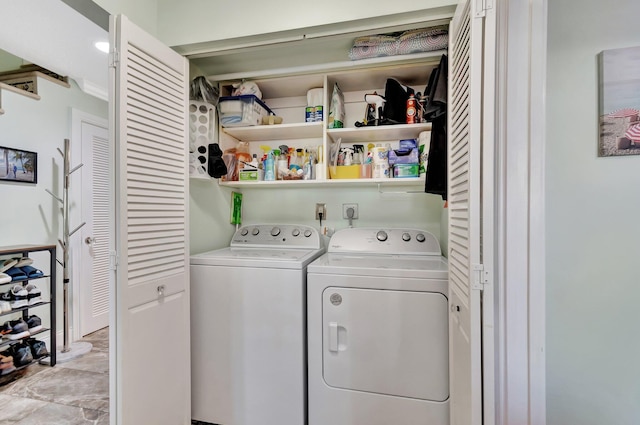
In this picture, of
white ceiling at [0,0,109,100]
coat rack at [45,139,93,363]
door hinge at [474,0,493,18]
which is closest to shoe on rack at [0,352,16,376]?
coat rack at [45,139,93,363]

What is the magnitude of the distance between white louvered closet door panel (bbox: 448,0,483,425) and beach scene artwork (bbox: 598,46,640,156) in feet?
1.61

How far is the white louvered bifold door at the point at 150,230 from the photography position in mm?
1148

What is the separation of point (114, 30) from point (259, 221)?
4.72 ft

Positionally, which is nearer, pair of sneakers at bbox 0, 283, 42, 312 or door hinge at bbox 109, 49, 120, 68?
door hinge at bbox 109, 49, 120, 68

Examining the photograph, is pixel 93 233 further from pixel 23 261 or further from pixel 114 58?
pixel 114 58

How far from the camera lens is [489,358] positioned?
894mm

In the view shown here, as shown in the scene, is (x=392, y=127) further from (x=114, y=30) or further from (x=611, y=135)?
(x=114, y=30)

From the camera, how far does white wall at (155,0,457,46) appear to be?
1272 millimetres

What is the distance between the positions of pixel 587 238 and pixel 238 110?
1.89 m

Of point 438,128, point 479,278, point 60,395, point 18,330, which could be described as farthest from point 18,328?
point 438,128

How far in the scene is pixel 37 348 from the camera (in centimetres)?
227

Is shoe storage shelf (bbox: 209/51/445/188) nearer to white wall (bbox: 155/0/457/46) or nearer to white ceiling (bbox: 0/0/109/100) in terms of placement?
white wall (bbox: 155/0/457/46)

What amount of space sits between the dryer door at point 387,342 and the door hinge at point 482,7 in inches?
44.4

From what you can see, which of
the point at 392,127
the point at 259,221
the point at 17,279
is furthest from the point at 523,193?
the point at 17,279
